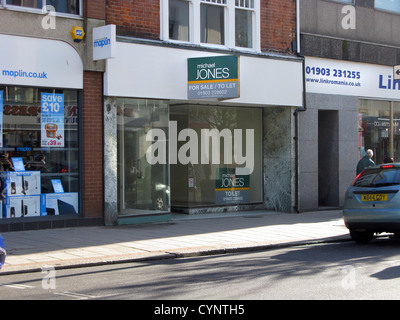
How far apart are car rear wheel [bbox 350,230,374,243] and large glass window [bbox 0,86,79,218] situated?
6207 mm

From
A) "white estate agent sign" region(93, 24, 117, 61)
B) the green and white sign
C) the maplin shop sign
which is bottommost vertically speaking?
the green and white sign

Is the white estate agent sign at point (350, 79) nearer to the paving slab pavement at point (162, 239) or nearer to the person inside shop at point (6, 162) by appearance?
the paving slab pavement at point (162, 239)

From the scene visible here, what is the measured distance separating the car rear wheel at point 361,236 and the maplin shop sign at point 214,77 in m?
4.67

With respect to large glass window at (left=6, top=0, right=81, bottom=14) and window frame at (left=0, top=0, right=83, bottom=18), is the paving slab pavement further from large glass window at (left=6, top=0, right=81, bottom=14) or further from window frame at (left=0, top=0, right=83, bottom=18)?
large glass window at (left=6, top=0, right=81, bottom=14)

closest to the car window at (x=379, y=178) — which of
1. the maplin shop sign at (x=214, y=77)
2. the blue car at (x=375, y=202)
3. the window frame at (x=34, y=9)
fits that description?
the blue car at (x=375, y=202)

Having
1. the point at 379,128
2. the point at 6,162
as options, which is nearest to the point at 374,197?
the point at 6,162

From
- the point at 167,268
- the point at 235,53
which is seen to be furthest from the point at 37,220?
the point at 235,53

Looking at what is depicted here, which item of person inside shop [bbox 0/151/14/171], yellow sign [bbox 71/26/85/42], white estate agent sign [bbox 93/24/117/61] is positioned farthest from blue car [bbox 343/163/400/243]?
person inside shop [bbox 0/151/14/171]

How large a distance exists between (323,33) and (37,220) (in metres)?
10.5

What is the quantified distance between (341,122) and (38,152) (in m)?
9.87

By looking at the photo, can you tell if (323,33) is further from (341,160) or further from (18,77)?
(18,77)

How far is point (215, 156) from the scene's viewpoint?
17281 mm

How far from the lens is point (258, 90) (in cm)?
1648

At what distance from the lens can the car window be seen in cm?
1111
